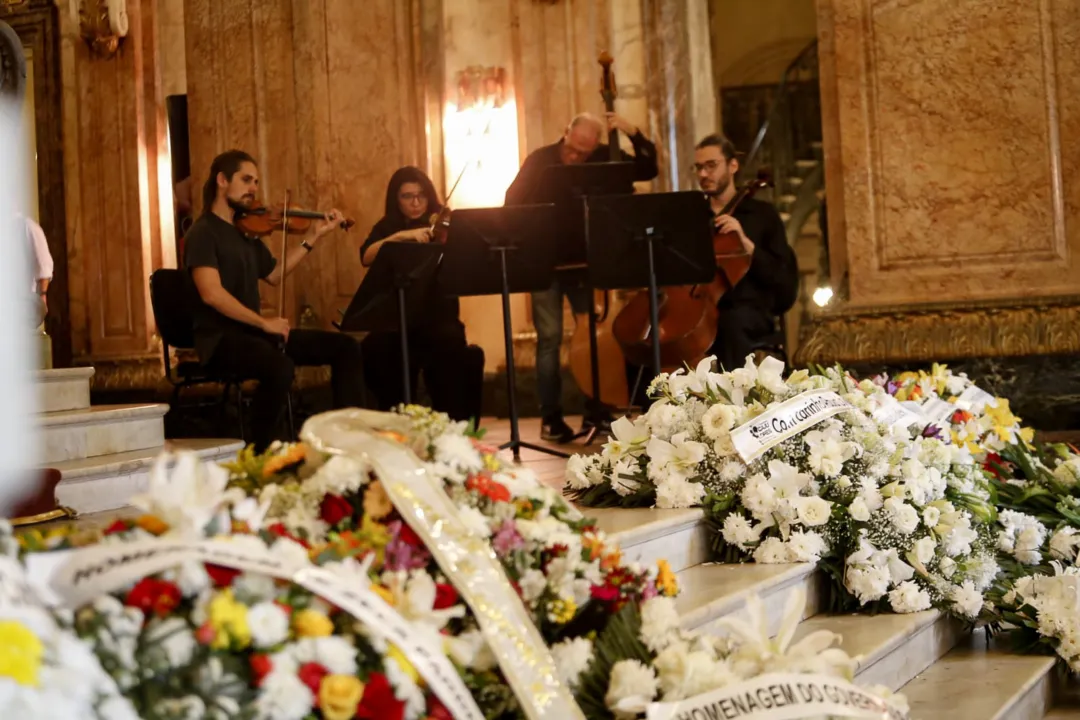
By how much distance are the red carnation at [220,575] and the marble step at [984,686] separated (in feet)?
5.96

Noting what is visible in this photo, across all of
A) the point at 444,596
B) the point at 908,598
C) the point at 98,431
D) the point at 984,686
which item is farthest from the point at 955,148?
the point at 444,596

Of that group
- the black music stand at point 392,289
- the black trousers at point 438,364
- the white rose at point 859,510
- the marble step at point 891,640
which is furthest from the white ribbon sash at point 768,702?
the black trousers at point 438,364

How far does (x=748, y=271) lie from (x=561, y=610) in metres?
4.04

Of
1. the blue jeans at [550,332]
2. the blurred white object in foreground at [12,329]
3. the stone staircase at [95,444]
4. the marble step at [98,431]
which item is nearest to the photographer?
the blurred white object in foreground at [12,329]

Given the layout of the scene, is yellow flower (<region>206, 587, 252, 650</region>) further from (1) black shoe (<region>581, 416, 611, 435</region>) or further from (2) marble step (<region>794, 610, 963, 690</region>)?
(1) black shoe (<region>581, 416, 611, 435</region>)

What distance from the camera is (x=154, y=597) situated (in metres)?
1.59

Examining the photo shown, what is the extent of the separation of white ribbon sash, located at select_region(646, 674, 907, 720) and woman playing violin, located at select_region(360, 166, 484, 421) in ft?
14.5

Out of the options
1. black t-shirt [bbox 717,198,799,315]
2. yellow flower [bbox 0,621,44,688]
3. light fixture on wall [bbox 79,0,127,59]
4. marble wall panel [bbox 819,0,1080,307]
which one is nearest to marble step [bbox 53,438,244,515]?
yellow flower [bbox 0,621,44,688]

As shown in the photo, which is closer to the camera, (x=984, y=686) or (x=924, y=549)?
(x=984, y=686)

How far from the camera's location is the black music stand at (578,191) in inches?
238

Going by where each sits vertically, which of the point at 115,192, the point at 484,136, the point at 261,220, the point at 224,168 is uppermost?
the point at 484,136

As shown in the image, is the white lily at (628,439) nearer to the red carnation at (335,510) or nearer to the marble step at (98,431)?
the marble step at (98,431)

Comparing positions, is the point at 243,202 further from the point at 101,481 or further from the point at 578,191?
the point at 101,481

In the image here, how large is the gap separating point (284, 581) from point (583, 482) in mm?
2250
